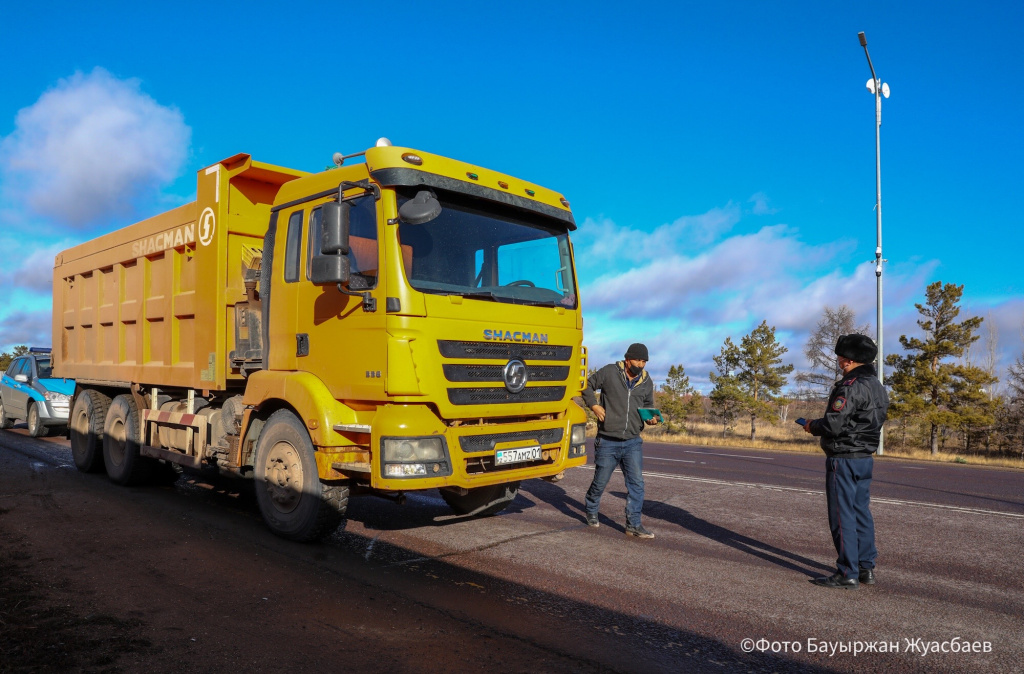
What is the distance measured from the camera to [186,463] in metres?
7.30

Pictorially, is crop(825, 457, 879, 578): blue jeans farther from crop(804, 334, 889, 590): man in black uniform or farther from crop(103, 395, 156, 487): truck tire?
crop(103, 395, 156, 487): truck tire

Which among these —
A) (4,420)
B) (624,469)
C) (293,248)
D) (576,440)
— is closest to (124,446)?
(293,248)

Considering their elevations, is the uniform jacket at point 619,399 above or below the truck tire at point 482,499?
above

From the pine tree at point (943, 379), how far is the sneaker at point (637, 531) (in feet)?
82.1

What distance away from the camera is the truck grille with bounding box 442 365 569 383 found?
17.5ft

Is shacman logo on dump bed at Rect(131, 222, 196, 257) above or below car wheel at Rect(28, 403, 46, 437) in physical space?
above

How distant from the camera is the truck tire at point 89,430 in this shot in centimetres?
946

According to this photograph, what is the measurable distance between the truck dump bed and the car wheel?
5.48m

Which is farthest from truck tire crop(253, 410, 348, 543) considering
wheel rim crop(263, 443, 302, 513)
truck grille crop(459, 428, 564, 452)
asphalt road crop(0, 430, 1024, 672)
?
truck grille crop(459, 428, 564, 452)

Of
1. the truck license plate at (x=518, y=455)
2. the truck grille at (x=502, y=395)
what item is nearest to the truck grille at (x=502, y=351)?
the truck grille at (x=502, y=395)

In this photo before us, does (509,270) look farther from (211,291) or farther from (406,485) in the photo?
(211,291)

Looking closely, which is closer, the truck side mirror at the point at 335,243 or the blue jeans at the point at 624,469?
the truck side mirror at the point at 335,243

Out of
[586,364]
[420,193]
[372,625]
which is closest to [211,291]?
[420,193]

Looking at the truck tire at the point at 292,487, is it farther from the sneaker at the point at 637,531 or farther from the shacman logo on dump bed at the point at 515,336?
the sneaker at the point at 637,531
